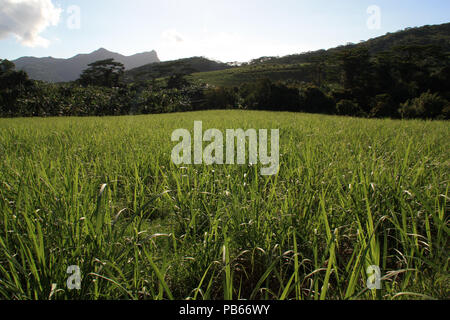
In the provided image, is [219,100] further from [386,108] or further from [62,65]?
[62,65]

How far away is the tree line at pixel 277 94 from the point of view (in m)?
22.6

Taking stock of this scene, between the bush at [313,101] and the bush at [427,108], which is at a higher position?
the bush at [313,101]

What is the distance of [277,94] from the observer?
29344 mm

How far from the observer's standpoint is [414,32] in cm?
6781

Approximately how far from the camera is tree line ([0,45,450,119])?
74.2 feet

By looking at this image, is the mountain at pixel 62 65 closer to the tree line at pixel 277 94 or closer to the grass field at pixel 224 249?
the tree line at pixel 277 94

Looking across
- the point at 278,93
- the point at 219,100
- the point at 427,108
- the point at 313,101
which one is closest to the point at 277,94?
the point at 278,93

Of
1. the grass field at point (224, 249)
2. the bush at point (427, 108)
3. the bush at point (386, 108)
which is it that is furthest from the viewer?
the bush at point (386, 108)

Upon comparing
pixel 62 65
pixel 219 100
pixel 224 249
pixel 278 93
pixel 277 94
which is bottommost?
pixel 224 249

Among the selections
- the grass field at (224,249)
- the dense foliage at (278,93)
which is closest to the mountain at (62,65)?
the dense foliage at (278,93)

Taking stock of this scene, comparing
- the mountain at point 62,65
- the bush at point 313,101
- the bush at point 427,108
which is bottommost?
the bush at point 427,108
